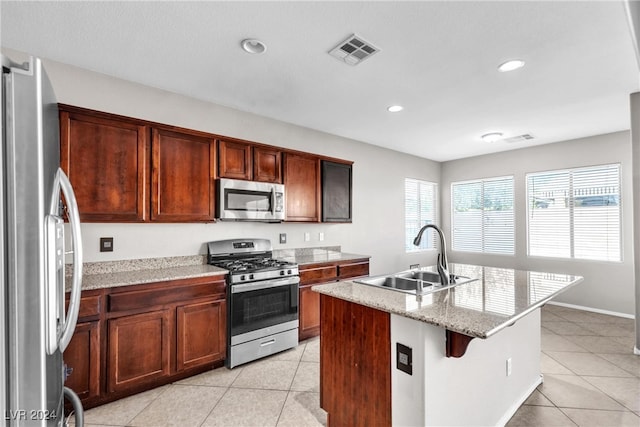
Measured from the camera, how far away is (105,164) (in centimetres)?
249

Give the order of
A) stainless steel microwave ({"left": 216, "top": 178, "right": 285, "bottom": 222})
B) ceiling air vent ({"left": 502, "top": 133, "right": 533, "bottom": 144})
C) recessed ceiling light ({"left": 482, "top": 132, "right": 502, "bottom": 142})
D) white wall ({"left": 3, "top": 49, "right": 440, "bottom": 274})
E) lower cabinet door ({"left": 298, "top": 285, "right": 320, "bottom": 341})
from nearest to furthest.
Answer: white wall ({"left": 3, "top": 49, "right": 440, "bottom": 274})
stainless steel microwave ({"left": 216, "top": 178, "right": 285, "bottom": 222})
lower cabinet door ({"left": 298, "top": 285, "right": 320, "bottom": 341})
recessed ceiling light ({"left": 482, "top": 132, "right": 502, "bottom": 142})
ceiling air vent ({"left": 502, "top": 133, "right": 533, "bottom": 144})

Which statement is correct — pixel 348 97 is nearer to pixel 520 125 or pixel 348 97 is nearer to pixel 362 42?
pixel 362 42

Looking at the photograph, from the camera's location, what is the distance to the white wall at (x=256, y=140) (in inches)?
104

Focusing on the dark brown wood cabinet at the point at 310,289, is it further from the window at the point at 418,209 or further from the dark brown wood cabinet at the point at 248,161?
the window at the point at 418,209

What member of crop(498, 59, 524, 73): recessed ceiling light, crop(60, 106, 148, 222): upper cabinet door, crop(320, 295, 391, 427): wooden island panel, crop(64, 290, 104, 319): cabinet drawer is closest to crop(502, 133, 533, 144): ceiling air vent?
crop(498, 59, 524, 73): recessed ceiling light

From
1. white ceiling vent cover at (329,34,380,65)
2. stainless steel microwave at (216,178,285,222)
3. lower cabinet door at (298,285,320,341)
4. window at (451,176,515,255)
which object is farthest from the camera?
window at (451,176,515,255)

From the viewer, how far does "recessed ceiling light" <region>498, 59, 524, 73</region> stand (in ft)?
8.16

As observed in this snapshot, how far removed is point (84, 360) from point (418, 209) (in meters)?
5.53

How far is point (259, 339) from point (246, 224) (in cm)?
131

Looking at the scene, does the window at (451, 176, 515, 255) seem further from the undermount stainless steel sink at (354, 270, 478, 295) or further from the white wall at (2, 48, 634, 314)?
the undermount stainless steel sink at (354, 270, 478, 295)

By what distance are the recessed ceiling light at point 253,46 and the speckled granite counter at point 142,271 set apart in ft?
6.18

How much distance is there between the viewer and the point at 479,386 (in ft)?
6.06

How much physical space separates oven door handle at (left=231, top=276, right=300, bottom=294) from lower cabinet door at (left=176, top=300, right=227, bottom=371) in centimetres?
18

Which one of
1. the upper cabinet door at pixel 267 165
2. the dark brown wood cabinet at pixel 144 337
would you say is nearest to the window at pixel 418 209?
the upper cabinet door at pixel 267 165
